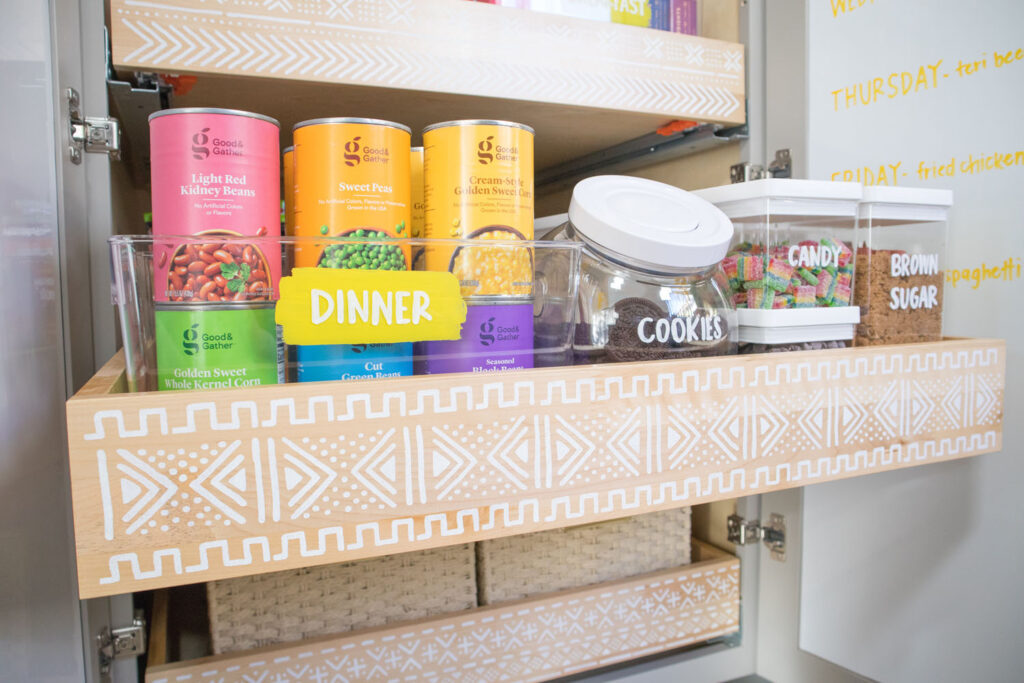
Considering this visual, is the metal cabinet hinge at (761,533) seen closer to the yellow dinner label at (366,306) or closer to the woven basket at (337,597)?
the woven basket at (337,597)

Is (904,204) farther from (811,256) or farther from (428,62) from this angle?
(428,62)

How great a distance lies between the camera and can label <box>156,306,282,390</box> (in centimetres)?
52

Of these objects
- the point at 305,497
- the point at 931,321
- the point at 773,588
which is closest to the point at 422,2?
the point at 305,497

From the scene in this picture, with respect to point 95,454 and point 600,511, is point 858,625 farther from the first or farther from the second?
point 95,454

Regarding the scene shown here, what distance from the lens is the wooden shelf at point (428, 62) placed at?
67 cm

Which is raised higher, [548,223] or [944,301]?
[548,223]

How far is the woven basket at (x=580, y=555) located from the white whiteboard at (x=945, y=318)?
21 cm

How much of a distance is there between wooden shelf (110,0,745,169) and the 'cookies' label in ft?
1.07

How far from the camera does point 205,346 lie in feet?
1.70

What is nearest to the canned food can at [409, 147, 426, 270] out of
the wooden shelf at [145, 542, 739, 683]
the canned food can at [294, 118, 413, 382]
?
the canned food can at [294, 118, 413, 382]

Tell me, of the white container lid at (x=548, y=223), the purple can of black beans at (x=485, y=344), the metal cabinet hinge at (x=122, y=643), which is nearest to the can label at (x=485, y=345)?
the purple can of black beans at (x=485, y=344)

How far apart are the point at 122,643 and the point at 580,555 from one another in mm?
591

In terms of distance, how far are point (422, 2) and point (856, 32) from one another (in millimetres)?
647

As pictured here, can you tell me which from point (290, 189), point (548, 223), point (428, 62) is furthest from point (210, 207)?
point (548, 223)
